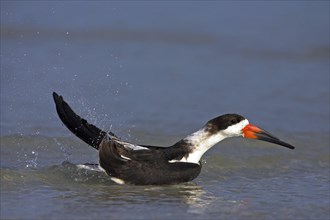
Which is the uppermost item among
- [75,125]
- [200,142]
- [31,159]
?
[75,125]

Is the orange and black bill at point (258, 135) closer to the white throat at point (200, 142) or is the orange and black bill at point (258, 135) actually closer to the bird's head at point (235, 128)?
the bird's head at point (235, 128)

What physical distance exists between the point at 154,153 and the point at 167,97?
3193 millimetres

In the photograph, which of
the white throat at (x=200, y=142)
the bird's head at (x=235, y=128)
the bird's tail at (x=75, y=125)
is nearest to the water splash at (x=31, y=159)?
the bird's tail at (x=75, y=125)

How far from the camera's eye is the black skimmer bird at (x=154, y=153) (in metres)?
8.12

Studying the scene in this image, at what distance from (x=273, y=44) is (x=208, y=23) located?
3.97ft

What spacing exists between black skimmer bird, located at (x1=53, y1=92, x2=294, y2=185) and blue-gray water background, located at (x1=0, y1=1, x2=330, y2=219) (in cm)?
12

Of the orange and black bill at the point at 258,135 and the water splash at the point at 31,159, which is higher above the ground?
the orange and black bill at the point at 258,135

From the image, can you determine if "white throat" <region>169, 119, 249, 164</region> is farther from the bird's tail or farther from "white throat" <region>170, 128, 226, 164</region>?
the bird's tail

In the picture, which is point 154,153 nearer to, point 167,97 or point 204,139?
point 204,139

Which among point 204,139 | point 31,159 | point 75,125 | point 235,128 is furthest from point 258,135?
point 31,159

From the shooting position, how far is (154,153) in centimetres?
830

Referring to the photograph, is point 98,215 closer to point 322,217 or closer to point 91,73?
point 322,217

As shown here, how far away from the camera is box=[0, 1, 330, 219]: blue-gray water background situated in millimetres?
7691

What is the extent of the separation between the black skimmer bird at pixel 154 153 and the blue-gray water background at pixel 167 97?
122mm
